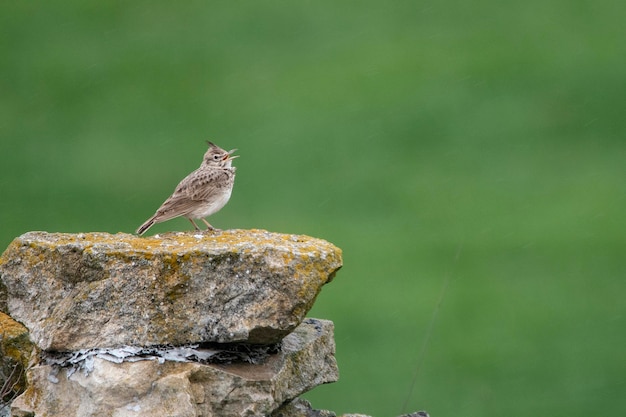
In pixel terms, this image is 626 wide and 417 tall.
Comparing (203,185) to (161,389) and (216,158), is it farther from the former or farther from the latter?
(161,389)

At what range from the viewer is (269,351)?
7.20m

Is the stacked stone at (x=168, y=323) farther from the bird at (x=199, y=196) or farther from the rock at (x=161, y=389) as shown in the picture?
the bird at (x=199, y=196)

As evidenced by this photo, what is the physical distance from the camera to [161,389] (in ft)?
22.0

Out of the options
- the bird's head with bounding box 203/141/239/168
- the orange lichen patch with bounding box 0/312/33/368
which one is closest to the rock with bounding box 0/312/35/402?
the orange lichen patch with bounding box 0/312/33/368

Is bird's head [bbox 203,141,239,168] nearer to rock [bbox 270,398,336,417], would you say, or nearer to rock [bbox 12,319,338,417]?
rock [bbox 270,398,336,417]

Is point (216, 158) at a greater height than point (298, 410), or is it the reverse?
point (216, 158)

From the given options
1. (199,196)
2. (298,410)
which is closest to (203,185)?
(199,196)

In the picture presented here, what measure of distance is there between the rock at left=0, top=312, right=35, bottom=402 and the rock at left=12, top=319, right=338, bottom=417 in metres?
0.68

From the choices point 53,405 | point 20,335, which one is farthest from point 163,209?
point 53,405

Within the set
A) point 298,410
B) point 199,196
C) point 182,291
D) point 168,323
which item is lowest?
point 298,410

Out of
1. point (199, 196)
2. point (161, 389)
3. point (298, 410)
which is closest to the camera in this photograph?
point (161, 389)

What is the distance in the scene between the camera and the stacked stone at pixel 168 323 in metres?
6.74

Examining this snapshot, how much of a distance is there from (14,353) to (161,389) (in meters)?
1.52

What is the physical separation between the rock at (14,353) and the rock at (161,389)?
2.22 feet
